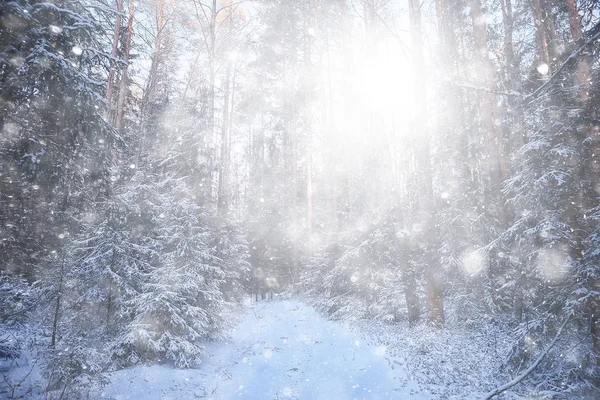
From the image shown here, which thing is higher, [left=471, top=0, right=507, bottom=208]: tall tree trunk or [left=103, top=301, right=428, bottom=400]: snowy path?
[left=471, top=0, right=507, bottom=208]: tall tree trunk

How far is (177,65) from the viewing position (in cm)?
2097

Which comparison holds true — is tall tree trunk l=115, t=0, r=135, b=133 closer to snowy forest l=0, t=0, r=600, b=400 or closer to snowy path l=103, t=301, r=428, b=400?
snowy forest l=0, t=0, r=600, b=400

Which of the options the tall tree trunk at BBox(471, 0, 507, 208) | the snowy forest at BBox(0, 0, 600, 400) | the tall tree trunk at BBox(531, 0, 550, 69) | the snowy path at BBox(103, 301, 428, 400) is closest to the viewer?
the snowy forest at BBox(0, 0, 600, 400)

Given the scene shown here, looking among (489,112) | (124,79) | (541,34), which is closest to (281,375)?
(489,112)

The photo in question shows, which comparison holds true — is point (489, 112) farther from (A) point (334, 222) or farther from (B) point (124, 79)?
(B) point (124, 79)

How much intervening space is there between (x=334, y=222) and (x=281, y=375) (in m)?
12.1

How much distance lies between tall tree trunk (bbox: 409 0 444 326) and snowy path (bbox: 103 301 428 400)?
8.22 feet

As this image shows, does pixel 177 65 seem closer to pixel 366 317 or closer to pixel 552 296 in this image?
pixel 366 317

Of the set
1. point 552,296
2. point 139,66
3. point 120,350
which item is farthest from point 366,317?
point 139,66

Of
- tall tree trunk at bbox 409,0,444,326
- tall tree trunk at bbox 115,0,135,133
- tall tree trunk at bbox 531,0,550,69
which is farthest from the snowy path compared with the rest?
tall tree trunk at bbox 531,0,550,69

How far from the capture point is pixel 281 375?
840 cm

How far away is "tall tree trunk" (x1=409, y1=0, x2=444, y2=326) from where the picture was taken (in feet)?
33.2

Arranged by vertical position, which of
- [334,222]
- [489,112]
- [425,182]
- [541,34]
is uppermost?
[541,34]

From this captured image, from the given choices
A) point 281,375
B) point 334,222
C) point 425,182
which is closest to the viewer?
point 281,375
